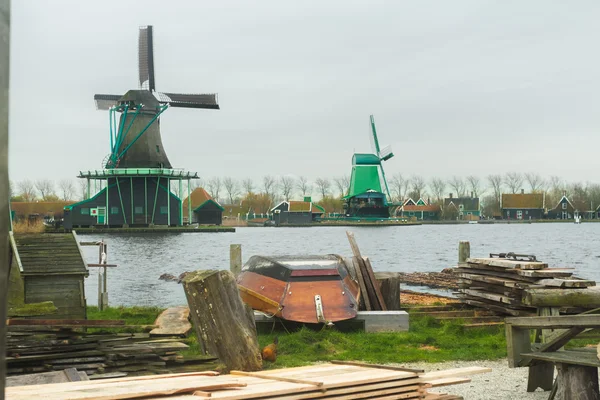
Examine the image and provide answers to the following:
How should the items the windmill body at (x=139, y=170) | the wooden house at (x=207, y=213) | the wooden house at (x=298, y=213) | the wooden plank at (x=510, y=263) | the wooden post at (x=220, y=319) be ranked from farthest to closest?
the wooden house at (x=298, y=213) < the wooden house at (x=207, y=213) < the windmill body at (x=139, y=170) < the wooden plank at (x=510, y=263) < the wooden post at (x=220, y=319)

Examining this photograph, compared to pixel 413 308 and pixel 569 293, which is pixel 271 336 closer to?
pixel 413 308

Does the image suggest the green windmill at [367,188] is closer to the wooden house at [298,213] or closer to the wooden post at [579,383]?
the wooden house at [298,213]

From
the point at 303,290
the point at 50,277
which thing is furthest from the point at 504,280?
the point at 50,277

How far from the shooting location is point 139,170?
239 ft

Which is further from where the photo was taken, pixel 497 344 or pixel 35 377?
pixel 497 344

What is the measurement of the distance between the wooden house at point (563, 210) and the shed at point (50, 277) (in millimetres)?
146859

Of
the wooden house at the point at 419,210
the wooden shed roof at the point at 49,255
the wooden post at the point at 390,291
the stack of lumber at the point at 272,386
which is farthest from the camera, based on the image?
the wooden house at the point at 419,210

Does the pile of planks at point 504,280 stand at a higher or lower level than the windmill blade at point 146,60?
lower

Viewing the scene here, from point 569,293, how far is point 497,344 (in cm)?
464

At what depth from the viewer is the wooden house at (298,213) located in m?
136

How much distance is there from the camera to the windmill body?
74375 mm

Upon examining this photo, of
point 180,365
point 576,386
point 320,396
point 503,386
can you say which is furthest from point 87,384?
point 503,386

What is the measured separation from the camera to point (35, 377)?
738 centimetres

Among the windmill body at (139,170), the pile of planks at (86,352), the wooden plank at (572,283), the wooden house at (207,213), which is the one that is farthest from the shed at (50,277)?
the wooden house at (207,213)
